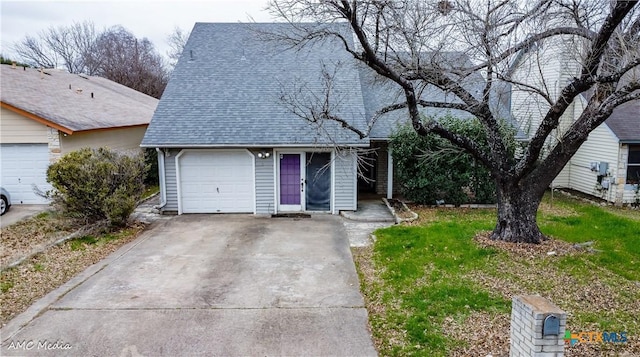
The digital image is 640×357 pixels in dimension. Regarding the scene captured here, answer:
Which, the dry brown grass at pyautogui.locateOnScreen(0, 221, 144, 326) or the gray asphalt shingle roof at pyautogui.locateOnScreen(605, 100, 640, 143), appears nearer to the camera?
the dry brown grass at pyautogui.locateOnScreen(0, 221, 144, 326)

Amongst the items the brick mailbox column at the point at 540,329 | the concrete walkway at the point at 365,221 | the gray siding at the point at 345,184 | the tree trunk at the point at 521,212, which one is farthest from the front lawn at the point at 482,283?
the gray siding at the point at 345,184

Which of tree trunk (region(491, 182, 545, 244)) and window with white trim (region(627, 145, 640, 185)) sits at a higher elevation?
window with white trim (region(627, 145, 640, 185))

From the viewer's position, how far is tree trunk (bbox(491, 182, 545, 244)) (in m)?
8.61

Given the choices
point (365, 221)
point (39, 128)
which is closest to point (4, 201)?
point (39, 128)

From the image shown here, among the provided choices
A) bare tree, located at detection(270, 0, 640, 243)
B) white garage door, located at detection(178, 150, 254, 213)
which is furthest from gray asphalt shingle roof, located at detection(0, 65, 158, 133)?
bare tree, located at detection(270, 0, 640, 243)

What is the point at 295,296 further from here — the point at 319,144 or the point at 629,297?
the point at 319,144

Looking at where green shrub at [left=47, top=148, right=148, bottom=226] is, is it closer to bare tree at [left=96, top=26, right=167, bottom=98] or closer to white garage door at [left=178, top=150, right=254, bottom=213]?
white garage door at [left=178, top=150, right=254, bottom=213]

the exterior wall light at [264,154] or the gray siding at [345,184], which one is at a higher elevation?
the exterior wall light at [264,154]

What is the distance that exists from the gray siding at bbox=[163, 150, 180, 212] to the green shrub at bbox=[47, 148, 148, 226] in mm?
1522

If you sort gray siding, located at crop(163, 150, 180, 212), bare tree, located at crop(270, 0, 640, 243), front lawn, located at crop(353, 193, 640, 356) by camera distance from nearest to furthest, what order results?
front lawn, located at crop(353, 193, 640, 356) → bare tree, located at crop(270, 0, 640, 243) → gray siding, located at crop(163, 150, 180, 212)

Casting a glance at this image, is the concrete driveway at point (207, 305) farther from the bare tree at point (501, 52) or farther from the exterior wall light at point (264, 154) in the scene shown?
the exterior wall light at point (264, 154)

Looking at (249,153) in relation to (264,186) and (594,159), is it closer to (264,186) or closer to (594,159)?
(264,186)

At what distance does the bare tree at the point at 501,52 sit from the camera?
7.10 m

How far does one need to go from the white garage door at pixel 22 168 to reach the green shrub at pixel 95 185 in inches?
139
